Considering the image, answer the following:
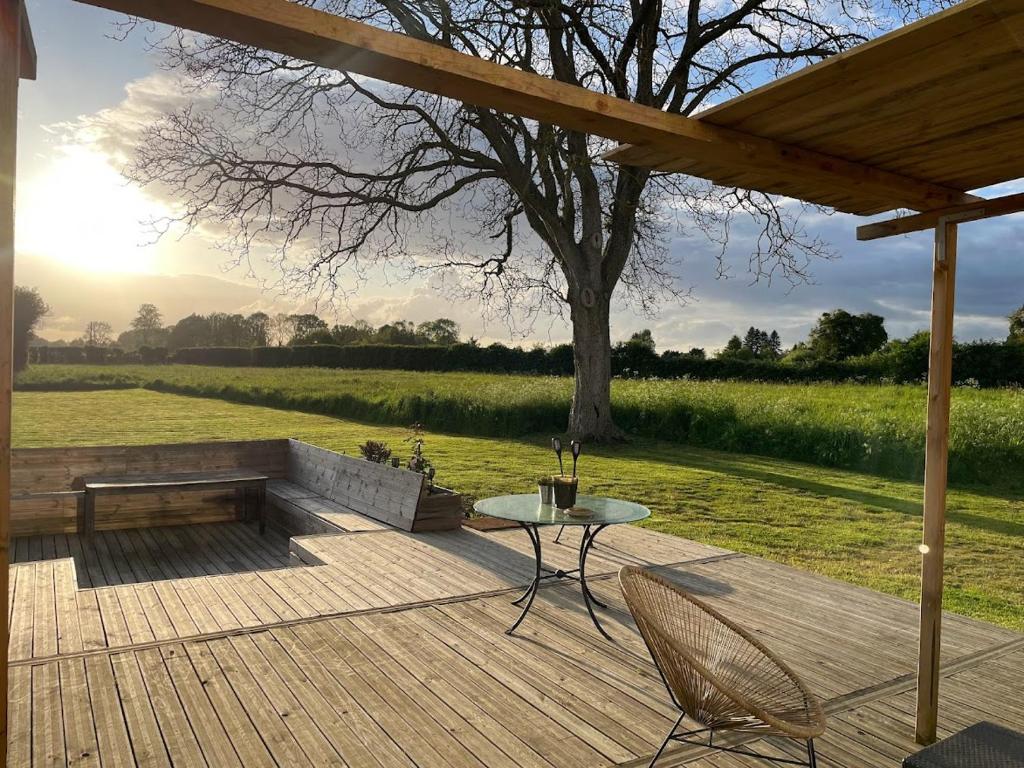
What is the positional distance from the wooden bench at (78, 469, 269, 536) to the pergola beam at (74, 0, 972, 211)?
18.9 feet

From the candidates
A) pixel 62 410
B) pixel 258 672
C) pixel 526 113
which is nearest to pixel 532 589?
pixel 258 672

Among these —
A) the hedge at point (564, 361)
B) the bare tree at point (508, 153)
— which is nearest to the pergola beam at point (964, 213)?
the bare tree at point (508, 153)

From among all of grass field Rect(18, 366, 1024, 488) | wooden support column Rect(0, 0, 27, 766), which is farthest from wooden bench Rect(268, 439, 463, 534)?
grass field Rect(18, 366, 1024, 488)

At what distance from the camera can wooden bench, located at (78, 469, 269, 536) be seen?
6727 mm

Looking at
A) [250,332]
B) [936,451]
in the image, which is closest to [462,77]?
[936,451]

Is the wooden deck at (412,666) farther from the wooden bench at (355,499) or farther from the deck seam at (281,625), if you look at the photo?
the wooden bench at (355,499)

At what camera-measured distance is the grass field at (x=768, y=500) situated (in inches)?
258

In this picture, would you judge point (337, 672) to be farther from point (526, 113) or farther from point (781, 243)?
point (781, 243)

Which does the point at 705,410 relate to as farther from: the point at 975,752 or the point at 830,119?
the point at 975,752

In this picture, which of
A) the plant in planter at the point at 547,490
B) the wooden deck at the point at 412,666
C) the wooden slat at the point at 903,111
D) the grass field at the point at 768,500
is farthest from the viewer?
the grass field at the point at 768,500

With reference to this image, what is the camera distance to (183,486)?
700 centimetres

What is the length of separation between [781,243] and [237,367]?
62.0 ft

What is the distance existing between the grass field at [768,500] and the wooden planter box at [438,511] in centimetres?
250

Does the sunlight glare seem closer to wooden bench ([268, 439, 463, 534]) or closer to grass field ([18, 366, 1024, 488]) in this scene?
wooden bench ([268, 439, 463, 534])
